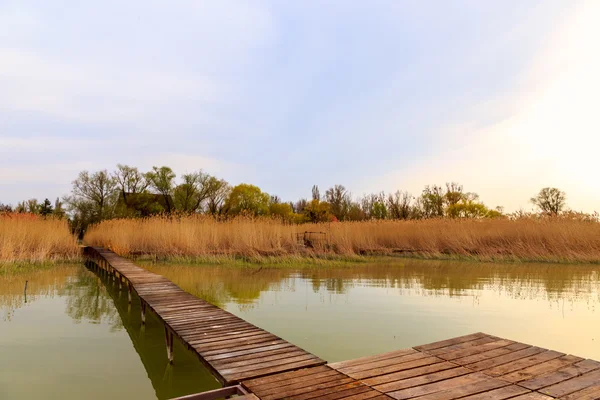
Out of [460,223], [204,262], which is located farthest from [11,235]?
[460,223]

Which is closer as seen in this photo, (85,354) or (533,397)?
(533,397)

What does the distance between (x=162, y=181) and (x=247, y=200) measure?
10.5 metres

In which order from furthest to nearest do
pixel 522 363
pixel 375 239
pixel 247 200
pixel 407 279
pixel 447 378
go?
Answer: 1. pixel 247 200
2. pixel 375 239
3. pixel 407 279
4. pixel 522 363
5. pixel 447 378

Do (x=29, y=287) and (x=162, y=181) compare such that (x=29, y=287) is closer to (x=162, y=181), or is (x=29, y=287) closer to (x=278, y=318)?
(x=278, y=318)

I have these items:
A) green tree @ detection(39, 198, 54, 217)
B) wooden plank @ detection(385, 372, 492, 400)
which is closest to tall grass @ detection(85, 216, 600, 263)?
wooden plank @ detection(385, 372, 492, 400)

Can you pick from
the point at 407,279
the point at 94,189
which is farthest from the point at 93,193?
the point at 407,279

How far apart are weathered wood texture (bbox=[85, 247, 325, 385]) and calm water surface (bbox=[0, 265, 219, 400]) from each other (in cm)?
34

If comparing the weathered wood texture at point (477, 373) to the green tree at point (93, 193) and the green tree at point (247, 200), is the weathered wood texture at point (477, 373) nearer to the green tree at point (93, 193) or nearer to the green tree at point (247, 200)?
the green tree at point (93, 193)

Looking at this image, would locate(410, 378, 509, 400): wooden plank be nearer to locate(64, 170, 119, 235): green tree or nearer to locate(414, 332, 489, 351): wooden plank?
locate(414, 332, 489, 351): wooden plank

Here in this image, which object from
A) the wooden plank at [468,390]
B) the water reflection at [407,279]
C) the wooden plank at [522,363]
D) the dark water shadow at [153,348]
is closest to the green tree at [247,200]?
the water reflection at [407,279]

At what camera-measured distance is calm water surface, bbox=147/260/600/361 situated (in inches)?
171

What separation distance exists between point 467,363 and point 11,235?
36.8ft

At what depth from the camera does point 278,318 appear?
5238 mm

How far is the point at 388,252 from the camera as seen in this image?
547 inches
